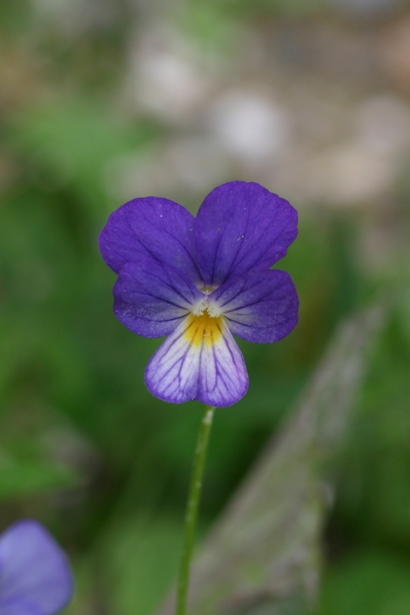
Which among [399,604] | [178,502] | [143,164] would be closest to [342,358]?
[399,604]

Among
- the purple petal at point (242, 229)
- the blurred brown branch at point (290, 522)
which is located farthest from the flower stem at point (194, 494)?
the blurred brown branch at point (290, 522)

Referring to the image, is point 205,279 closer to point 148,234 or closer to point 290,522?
point 148,234

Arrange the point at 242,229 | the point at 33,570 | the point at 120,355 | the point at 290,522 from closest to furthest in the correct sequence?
1. the point at 242,229
2. the point at 33,570
3. the point at 290,522
4. the point at 120,355

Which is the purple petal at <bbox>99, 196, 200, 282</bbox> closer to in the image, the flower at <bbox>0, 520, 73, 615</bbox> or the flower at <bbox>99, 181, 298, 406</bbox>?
the flower at <bbox>99, 181, 298, 406</bbox>

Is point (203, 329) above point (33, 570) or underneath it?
above

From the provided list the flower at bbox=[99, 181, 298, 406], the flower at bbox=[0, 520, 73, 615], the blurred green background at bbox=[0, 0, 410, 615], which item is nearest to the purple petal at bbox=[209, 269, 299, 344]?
the flower at bbox=[99, 181, 298, 406]

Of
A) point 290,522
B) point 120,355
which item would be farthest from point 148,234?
point 120,355

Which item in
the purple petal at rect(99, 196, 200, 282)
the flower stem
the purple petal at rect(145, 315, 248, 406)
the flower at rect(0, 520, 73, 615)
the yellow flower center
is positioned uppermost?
the purple petal at rect(99, 196, 200, 282)
